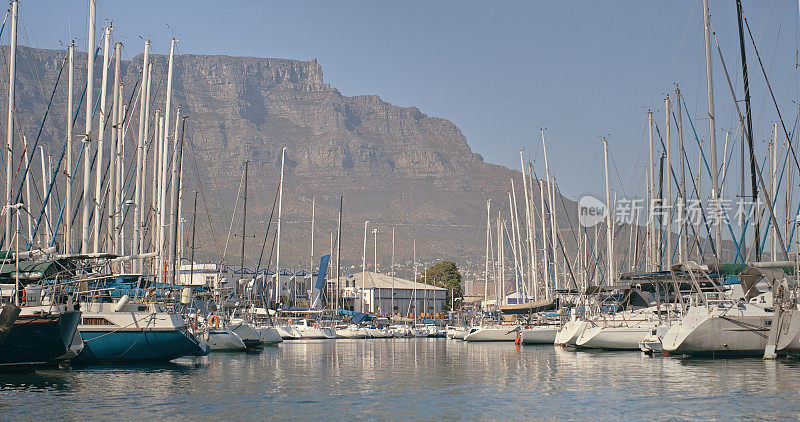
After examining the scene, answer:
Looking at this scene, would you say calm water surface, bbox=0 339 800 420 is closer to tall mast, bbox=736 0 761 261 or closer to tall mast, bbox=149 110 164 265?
tall mast, bbox=736 0 761 261

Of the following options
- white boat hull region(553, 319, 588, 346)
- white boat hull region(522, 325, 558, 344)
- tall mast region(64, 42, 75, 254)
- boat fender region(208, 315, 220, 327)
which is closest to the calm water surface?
tall mast region(64, 42, 75, 254)

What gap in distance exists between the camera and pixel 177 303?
4206cm

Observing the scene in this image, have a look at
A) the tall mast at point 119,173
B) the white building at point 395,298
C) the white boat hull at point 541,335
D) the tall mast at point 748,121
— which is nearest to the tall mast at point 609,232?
the white boat hull at point 541,335

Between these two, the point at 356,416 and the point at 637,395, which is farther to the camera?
the point at 637,395

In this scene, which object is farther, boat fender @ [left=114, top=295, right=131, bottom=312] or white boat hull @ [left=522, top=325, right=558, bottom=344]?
white boat hull @ [left=522, top=325, right=558, bottom=344]

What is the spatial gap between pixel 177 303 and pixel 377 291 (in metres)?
112

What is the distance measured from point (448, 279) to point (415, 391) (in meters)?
130

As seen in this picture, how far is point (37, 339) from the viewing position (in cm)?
3116

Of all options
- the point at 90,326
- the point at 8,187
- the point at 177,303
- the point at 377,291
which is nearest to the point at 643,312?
the point at 177,303

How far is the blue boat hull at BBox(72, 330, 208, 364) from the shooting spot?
121ft

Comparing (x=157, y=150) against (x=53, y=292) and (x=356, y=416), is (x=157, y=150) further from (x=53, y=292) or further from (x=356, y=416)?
(x=356, y=416)

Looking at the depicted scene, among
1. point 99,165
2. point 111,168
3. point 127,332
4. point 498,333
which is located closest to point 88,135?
point 99,165

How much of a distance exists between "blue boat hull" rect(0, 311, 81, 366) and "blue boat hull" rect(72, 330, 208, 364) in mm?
4602

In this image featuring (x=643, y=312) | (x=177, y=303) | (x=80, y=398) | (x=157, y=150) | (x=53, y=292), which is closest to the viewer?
(x=80, y=398)
